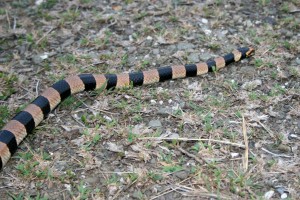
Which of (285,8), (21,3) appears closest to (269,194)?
(285,8)

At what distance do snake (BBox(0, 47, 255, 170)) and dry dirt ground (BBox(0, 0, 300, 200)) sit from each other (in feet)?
0.25

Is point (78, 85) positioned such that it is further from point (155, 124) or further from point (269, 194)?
point (269, 194)

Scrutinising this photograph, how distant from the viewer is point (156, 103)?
4.85 meters

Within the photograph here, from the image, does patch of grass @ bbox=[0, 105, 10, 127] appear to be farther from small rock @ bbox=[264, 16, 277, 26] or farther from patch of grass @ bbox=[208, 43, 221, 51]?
small rock @ bbox=[264, 16, 277, 26]

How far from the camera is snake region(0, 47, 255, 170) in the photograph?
4250 mm

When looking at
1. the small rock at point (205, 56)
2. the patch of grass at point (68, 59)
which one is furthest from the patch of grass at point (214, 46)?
the patch of grass at point (68, 59)

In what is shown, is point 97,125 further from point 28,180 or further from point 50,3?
point 50,3

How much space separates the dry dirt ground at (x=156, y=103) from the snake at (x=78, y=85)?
77 mm

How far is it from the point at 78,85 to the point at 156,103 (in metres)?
0.88

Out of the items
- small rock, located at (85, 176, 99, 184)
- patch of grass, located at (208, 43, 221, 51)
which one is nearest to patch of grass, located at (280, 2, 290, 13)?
patch of grass, located at (208, 43, 221, 51)

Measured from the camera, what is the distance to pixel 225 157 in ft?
13.4

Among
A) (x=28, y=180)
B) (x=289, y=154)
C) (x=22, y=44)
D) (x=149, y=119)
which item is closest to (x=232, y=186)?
(x=289, y=154)

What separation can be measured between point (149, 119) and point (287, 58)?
196 cm

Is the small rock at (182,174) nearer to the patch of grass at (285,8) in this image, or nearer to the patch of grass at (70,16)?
the patch of grass at (70,16)
